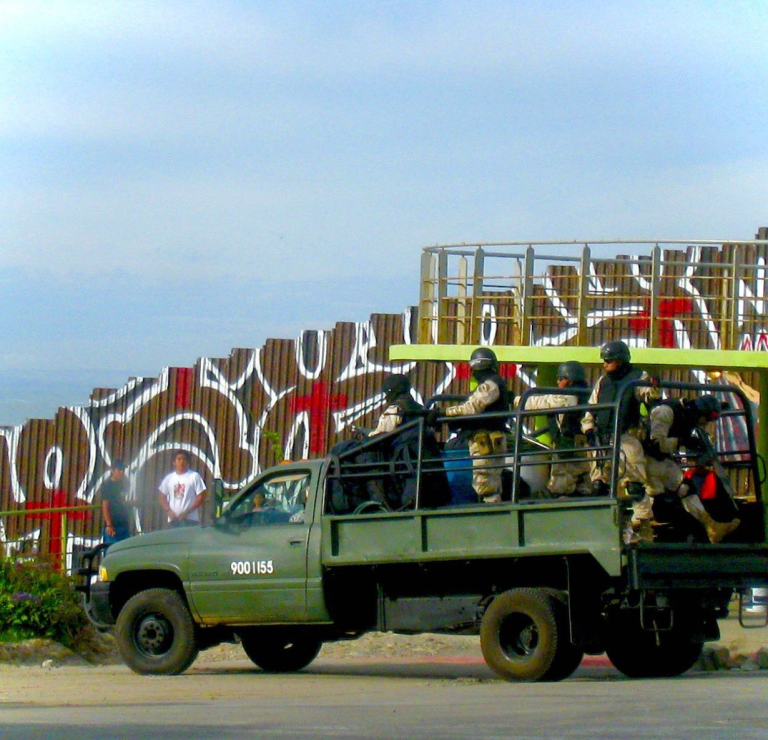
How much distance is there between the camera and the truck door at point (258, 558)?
1113cm

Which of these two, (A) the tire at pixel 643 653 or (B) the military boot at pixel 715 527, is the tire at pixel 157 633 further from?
(B) the military boot at pixel 715 527

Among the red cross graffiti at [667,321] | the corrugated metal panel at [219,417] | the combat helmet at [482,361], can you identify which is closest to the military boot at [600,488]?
the combat helmet at [482,361]

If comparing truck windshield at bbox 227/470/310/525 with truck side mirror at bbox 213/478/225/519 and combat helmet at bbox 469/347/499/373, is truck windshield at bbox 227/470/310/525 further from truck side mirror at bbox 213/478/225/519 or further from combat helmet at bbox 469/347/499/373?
combat helmet at bbox 469/347/499/373

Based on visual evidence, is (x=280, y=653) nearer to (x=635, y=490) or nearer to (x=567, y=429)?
(x=567, y=429)

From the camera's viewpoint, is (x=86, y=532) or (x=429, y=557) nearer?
(x=429, y=557)

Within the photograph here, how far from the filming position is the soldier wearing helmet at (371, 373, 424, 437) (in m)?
11.3

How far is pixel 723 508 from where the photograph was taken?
35.6 ft

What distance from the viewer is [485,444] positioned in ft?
35.8

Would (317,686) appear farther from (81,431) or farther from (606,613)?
(81,431)

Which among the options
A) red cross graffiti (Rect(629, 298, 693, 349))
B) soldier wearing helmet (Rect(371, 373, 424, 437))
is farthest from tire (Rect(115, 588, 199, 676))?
red cross graffiti (Rect(629, 298, 693, 349))

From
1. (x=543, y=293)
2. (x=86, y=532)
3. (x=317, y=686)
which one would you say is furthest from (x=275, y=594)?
(x=86, y=532)

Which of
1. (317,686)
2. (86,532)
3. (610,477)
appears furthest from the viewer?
(86,532)

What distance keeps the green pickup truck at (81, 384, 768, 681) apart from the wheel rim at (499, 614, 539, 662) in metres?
0.01

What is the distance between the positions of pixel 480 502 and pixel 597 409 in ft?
4.39
